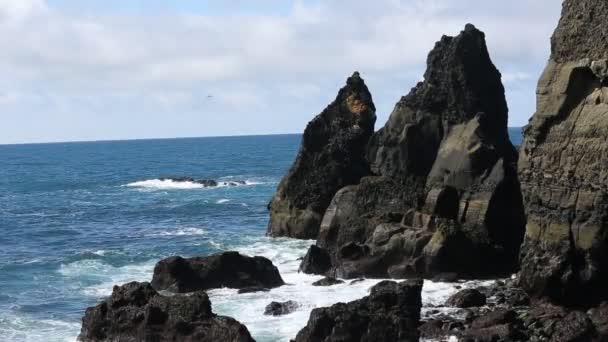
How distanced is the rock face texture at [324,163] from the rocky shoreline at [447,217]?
0.33ft

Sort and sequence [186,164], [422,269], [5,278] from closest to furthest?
[422,269] < [5,278] < [186,164]

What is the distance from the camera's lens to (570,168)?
3691 cm

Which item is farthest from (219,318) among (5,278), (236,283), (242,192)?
(242,192)

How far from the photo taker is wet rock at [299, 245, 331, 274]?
158 feet

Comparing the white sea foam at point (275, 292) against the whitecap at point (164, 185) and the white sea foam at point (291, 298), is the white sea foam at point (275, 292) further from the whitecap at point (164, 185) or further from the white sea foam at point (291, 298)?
the whitecap at point (164, 185)

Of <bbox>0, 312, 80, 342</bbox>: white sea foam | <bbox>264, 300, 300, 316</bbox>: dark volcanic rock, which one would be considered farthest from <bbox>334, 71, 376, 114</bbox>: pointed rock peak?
<bbox>0, 312, 80, 342</bbox>: white sea foam

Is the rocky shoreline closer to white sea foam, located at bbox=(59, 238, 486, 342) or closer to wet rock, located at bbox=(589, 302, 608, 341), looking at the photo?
wet rock, located at bbox=(589, 302, 608, 341)

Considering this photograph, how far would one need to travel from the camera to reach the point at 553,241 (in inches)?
1464

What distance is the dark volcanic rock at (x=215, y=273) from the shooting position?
145 ft

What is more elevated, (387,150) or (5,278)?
(387,150)

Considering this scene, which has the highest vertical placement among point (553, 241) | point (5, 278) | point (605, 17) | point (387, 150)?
point (605, 17)

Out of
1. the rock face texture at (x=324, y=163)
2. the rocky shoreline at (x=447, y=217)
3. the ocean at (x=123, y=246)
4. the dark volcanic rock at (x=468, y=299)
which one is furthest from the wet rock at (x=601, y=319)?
the rock face texture at (x=324, y=163)

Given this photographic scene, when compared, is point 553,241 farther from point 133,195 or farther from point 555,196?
point 133,195

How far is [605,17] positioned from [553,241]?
29.3 feet
